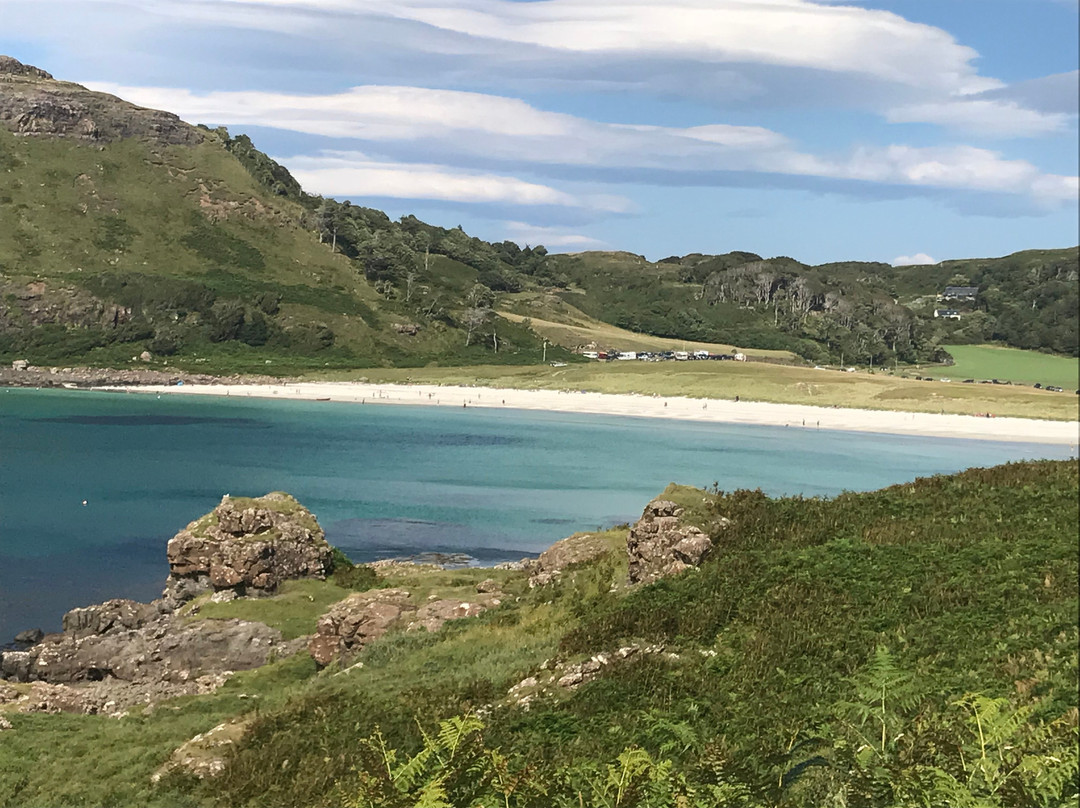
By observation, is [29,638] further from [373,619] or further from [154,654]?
[373,619]

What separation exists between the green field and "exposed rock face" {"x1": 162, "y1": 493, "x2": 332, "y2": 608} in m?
21.0

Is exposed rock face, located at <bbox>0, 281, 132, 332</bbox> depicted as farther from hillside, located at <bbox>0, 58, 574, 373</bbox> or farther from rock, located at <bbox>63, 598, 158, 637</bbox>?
rock, located at <bbox>63, 598, 158, 637</bbox>

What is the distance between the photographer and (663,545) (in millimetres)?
17578

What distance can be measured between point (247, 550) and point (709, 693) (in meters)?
15.0

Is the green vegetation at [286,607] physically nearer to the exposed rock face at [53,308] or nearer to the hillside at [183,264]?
the hillside at [183,264]

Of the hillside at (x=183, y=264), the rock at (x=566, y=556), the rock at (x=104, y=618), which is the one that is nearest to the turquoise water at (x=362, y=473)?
the rock at (x=104, y=618)

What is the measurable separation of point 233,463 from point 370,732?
1714 inches

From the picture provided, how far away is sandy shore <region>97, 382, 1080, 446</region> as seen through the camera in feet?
227

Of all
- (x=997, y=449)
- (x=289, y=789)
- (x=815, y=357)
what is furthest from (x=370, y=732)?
(x=815, y=357)

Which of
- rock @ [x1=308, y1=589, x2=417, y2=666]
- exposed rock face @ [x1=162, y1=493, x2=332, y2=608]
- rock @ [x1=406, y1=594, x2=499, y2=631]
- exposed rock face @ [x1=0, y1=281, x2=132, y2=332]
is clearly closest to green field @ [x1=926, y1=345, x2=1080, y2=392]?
rock @ [x1=406, y1=594, x2=499, y2=631]

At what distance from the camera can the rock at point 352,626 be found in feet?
60.8

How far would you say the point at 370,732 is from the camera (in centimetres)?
1190

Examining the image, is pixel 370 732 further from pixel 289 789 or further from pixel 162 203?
pixel 162 203

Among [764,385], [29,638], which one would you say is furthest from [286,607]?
[764,385]
